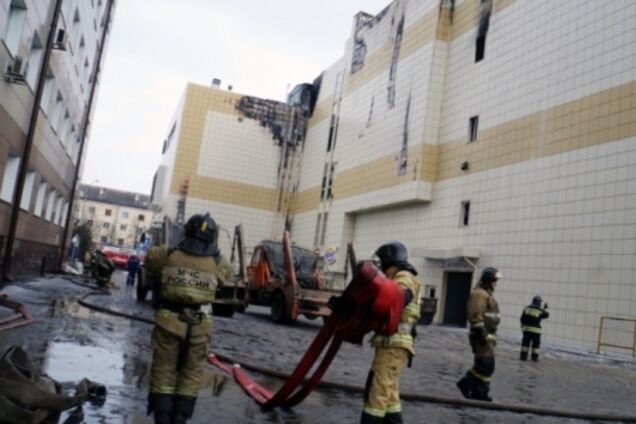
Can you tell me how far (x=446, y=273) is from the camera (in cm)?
2311

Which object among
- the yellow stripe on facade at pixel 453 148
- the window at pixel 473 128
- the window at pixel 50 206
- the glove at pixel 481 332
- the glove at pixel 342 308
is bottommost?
the glove at pixel 481 332

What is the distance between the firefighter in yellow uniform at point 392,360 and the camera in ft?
14.9

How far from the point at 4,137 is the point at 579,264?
1550 cm

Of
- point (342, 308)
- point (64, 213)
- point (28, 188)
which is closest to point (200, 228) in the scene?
point (342, 308)

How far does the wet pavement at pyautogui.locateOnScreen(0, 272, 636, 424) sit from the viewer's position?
564 cm

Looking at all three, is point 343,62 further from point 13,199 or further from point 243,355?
point 243,355

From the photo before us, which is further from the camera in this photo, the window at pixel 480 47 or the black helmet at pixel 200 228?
the window at pixel 480 47

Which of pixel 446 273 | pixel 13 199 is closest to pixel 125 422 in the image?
pixel 13 199

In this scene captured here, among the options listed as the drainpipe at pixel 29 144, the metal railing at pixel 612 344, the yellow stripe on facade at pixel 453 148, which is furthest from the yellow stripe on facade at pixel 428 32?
the drainpipe at pixel 29 144

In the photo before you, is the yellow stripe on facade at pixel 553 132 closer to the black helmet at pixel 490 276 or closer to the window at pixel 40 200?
the black helmet at pixel 490 276

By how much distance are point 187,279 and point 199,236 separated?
376mm

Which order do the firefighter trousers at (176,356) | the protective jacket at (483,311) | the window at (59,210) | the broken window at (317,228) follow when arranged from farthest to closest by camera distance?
the broken window at (317,228), the window at (59,210), the protective jacket at (483,311), the firefighter trousers at (176,356)

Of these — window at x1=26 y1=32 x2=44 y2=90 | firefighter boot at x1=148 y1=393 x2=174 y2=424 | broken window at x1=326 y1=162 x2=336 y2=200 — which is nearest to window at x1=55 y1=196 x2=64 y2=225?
window at x1=26 y1=32 x2=44 y2=90

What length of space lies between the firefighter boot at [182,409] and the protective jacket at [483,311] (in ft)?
14.1
